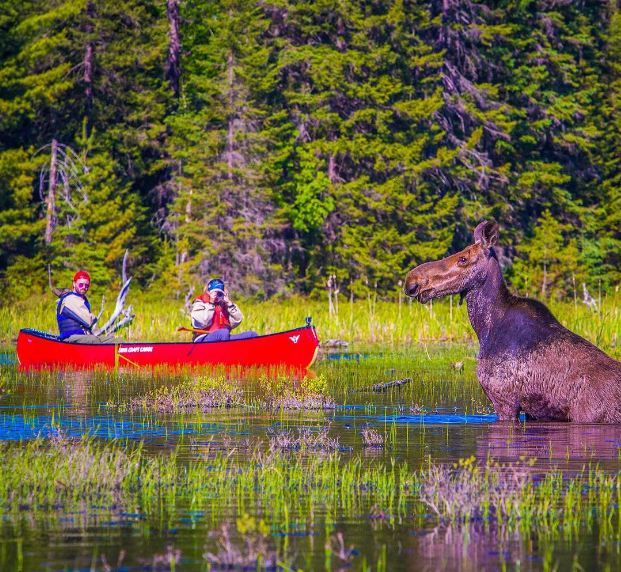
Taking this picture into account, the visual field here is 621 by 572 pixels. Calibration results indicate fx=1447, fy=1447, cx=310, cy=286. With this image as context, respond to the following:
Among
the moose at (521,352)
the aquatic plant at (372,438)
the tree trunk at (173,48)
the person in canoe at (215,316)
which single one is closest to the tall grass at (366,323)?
the person in canoe at (215,316)

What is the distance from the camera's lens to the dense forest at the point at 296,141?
44.5 m

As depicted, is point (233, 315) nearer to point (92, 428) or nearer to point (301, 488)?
point (92, 428)

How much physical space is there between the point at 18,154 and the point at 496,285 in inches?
1211

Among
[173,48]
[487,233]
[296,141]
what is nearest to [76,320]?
[487,233]

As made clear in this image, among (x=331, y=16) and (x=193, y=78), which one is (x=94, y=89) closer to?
(x=193, y=78)

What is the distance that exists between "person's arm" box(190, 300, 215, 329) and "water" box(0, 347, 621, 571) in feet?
8.94

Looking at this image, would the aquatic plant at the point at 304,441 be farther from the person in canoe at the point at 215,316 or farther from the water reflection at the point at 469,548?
the person in canoe at the point at 215,316

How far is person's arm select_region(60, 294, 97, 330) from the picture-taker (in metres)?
22.6

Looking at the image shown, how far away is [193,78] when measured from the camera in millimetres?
46688

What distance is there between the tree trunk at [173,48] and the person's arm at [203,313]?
1198 inches

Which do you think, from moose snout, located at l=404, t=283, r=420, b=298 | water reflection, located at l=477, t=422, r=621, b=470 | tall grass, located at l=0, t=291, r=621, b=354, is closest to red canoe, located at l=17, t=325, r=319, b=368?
tall grass, located at l=0, t=291, r=621, b=354

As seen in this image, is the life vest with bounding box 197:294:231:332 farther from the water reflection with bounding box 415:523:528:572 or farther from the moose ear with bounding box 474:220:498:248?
the water reflection with bounding box 415:523:528:572

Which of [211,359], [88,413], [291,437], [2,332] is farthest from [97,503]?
[2,332]

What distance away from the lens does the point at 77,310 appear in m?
22.7
